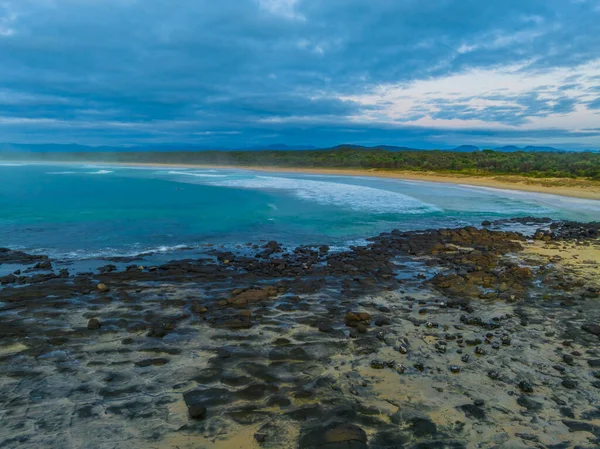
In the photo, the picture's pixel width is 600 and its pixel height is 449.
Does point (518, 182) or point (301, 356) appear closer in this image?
point (301, 356)

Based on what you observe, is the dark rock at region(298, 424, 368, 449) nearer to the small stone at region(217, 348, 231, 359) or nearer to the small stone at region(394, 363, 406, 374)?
the small stone at region(394, 363, 406, 374)

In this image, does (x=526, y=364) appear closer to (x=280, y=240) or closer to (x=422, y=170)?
(x=280, y=240)

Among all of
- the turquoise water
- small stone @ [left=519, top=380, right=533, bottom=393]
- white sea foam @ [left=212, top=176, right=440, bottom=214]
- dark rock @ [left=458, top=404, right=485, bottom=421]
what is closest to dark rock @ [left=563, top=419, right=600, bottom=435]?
small stone @ [left=519, top=380, right=533, bottom=393]

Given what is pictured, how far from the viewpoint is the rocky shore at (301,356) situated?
211 inches

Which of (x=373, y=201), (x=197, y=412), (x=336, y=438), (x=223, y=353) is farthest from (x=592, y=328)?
(x=373, y=201)

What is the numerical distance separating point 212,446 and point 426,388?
3.32 meters

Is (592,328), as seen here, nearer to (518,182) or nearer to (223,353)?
(223,353)

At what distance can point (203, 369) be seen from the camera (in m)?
6.93

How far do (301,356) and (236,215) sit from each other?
738 inches

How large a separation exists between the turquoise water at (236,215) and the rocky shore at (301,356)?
189 inches

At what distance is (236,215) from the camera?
25.5 meters

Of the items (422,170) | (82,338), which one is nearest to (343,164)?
(422,170)

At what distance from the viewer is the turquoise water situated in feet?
59.1

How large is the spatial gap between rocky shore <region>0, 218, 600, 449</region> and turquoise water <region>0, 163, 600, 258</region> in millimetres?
4810
